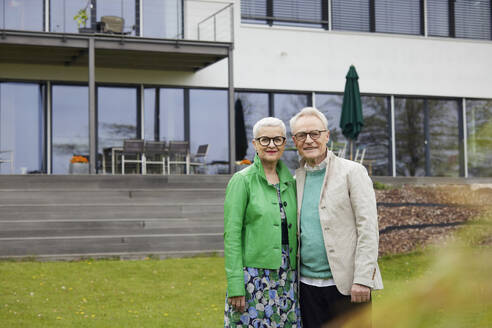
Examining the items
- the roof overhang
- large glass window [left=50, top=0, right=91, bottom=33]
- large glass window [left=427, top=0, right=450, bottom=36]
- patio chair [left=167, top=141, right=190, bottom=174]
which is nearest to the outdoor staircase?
patio chair [left=167, top=141, right=190, bottom=174]

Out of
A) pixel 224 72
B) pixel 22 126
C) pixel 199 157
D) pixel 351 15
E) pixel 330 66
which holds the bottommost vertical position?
pixel 199 157

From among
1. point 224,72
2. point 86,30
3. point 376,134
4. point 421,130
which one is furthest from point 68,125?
point 421,130

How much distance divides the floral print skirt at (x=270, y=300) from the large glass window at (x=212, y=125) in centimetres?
1236

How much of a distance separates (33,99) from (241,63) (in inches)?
206

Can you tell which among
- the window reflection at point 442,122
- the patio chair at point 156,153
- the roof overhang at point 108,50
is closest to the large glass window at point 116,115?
the roof overhang at point 108,50

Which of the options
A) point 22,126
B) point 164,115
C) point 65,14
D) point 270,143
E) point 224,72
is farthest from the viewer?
point 224,72

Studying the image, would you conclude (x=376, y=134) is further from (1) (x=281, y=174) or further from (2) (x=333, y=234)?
(2) (x=333, y=234)

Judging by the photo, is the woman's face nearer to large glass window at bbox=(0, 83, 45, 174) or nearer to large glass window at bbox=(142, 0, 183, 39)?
large glass window at bbox=(142, 0, 183, 39)

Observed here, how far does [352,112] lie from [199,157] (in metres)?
3.82

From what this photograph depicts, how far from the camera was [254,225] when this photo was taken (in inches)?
118

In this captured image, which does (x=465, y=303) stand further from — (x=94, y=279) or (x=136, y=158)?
(x=136, y=158)

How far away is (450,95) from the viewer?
17.8m

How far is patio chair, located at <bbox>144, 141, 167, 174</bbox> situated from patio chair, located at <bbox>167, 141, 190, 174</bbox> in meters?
0.14

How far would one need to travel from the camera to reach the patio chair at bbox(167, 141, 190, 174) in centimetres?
1389
